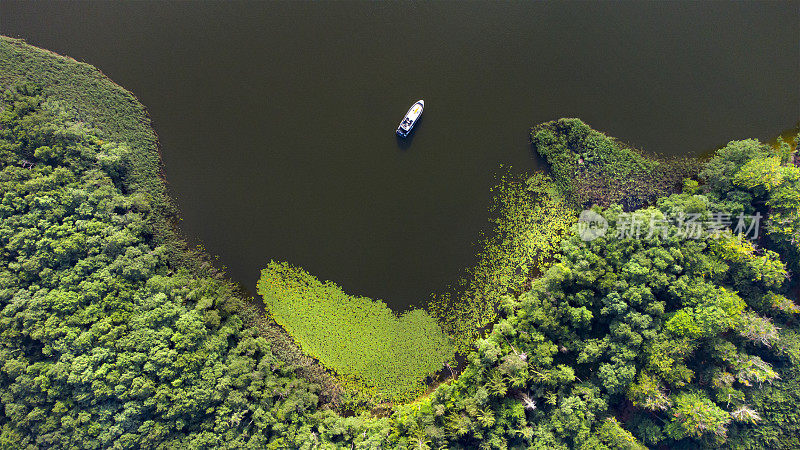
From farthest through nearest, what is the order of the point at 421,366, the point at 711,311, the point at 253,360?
1. the point at 421,366
2. the point at 253,360
3. the point at 711,311

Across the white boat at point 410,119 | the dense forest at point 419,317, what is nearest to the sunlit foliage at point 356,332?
the dense forest at point 419,317

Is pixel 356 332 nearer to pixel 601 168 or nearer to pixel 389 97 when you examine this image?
pixel 389 97

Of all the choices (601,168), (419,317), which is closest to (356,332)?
(419,317)

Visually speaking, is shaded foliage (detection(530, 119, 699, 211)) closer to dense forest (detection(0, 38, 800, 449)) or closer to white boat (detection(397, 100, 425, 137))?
dense forest (detection(0, 38, 800, 449))

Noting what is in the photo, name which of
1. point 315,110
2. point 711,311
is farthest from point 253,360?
point 711,311

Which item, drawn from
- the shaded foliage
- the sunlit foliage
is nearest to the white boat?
the shaded foliage

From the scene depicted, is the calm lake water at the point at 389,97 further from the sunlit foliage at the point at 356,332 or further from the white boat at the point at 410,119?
the sunlit foliage at the point at 356,332

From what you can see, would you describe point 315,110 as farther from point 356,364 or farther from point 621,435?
point 621,435
